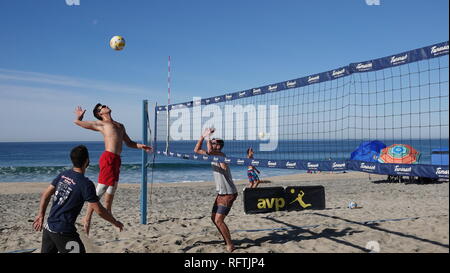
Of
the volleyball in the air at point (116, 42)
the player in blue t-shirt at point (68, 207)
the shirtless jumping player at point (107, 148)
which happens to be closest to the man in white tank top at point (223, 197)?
the shirtless jumping player at point (107, 148)

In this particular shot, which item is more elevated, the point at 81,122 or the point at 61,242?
the point at 81,122

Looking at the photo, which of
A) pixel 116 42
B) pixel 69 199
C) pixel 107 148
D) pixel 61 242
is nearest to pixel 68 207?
pixel 69 199

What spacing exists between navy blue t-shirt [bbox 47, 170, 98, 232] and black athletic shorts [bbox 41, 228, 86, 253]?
5cm

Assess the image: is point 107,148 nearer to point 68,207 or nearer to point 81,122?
point 81,122

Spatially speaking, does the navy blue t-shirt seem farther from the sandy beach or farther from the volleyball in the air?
the volleyball in the air

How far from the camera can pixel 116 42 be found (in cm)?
675

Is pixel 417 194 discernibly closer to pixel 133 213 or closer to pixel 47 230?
pixel 133 213

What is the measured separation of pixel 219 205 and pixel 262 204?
3.28m

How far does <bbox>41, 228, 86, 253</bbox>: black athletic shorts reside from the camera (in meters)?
3.08

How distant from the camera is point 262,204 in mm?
7887

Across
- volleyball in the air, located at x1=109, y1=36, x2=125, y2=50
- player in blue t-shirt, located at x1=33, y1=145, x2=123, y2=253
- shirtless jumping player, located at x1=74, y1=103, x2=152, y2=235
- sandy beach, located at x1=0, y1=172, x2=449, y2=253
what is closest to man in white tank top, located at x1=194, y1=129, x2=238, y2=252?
sandy beach, located at x1=0, y1=172, x2=449, y2=253

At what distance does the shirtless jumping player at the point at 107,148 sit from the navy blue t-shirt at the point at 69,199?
4.70 feet

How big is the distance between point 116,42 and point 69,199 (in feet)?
14.2
